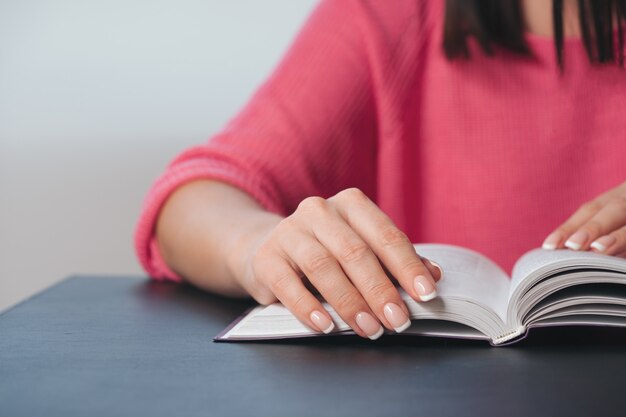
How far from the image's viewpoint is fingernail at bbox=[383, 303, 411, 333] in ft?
1.98

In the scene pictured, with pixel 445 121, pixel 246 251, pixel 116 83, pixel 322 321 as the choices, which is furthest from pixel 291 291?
pixel 116 83

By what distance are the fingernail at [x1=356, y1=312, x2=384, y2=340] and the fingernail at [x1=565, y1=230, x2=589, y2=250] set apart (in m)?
0.25

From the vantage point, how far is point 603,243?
758 mm

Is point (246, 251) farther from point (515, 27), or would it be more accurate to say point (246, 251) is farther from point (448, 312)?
point (515, 27)

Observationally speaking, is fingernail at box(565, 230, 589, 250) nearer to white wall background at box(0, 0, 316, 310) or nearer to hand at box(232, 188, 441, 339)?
hand at box(232, 188, 441, 339)

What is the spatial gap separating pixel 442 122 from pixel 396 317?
24.1 inches

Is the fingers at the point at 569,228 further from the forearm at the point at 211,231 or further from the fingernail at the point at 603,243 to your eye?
the forearm at the point at 211,231

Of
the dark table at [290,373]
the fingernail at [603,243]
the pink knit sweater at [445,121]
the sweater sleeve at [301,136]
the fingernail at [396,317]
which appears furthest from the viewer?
the pink knit sweater at [445,121]

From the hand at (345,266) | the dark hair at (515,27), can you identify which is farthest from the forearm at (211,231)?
the dark hair at (515,27)

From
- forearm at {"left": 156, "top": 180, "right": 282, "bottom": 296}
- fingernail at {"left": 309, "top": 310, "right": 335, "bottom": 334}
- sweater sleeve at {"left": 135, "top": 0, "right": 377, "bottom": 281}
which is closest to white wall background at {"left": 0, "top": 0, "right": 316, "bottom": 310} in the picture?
sweater sleeve at {"left": 135, "top": 0, "right": 377, "bottom": 281}

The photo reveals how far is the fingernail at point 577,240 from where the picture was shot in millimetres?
757

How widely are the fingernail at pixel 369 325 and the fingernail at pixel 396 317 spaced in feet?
0.04

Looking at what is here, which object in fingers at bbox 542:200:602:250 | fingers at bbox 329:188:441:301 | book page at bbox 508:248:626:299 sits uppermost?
fingers at bbox 329:188:441:301

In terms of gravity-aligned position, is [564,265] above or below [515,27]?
below
